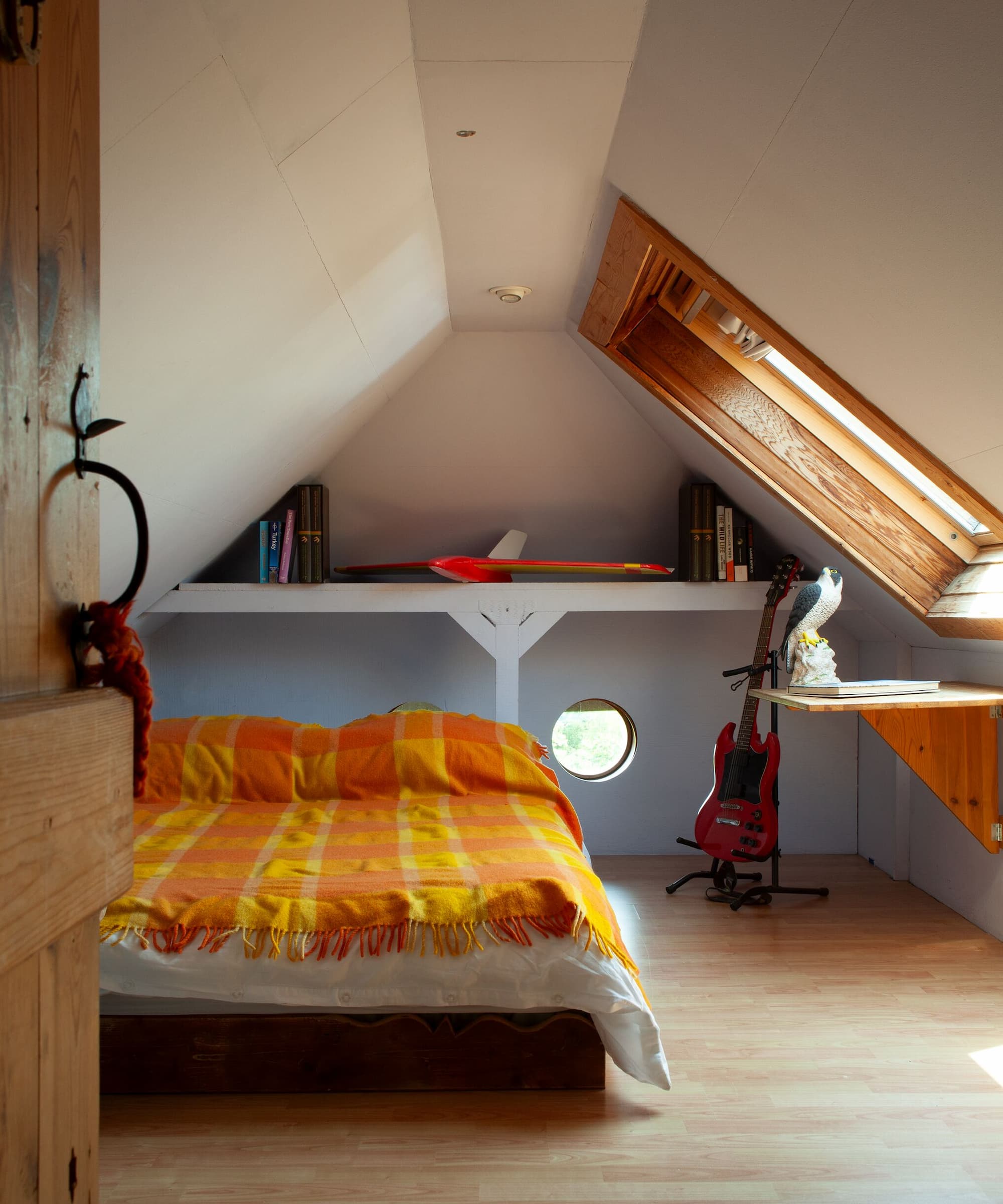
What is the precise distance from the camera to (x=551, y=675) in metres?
4.52

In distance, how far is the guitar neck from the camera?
12.2 feet

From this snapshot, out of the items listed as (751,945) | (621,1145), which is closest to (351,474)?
(751,945)

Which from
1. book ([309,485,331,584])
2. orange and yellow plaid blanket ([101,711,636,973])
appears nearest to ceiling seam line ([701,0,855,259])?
orange and yellow plaid blanket ([101,711,636,973])

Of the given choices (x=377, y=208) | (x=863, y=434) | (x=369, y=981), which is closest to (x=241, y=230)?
(x=377, y=208)

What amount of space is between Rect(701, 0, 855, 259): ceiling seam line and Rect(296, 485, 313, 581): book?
88.4 inches

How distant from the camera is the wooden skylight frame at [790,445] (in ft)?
9.92

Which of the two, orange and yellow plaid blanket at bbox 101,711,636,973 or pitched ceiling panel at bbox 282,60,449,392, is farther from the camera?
orange and yellow plaid blanket at bbox 101,711,636,973

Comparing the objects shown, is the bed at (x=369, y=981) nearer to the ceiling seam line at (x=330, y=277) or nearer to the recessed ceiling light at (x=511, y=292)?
the ceiling seam line at (x=330, y=277)

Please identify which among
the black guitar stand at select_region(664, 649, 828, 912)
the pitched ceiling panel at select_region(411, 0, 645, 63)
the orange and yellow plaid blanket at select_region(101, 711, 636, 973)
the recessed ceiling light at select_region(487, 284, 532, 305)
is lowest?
the black guitar stand at select_region(664, 649, 828, 912)

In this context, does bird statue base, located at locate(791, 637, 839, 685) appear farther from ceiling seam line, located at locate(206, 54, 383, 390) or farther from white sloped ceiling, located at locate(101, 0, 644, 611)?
ceiling seam line, located at locate(206, 54, 383, 390)

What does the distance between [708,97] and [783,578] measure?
237 centimetres

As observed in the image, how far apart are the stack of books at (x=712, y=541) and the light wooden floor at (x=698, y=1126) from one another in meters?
1.68

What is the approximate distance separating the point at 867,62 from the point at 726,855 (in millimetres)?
2911

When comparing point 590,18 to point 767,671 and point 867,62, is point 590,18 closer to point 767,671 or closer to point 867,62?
point 867,62
